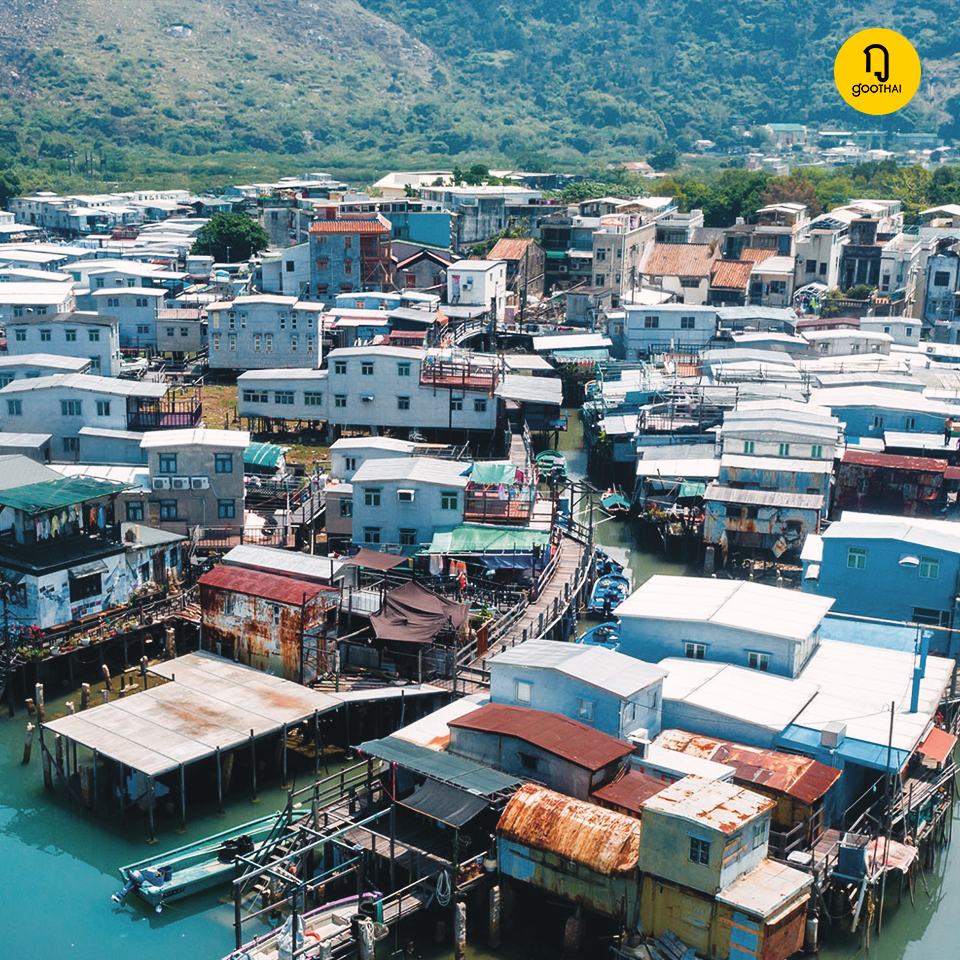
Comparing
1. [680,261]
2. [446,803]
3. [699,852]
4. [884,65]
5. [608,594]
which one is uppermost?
[884,65]

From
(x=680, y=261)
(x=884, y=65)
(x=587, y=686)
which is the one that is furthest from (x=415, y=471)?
(x=680, y=261)

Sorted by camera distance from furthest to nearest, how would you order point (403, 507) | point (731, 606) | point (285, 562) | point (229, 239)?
point (229, 239) < point (403, 507) < point (285, 562) < point (731, 606)

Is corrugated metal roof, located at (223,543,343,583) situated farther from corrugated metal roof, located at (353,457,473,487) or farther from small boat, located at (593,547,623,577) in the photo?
small boat, located at (593,547,623,577)

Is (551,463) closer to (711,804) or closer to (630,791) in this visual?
(630,791)

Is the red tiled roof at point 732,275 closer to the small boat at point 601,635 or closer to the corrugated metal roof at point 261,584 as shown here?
the small boat at point 601,635

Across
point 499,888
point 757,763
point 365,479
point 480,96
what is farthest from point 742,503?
point 480,96

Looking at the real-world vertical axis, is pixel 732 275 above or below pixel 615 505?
above

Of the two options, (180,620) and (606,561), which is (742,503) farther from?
(180,620)

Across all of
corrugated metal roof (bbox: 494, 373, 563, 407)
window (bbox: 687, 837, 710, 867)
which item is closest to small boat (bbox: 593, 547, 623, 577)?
corrugated metal roof (bbox: 494, 373, 563, 407)
